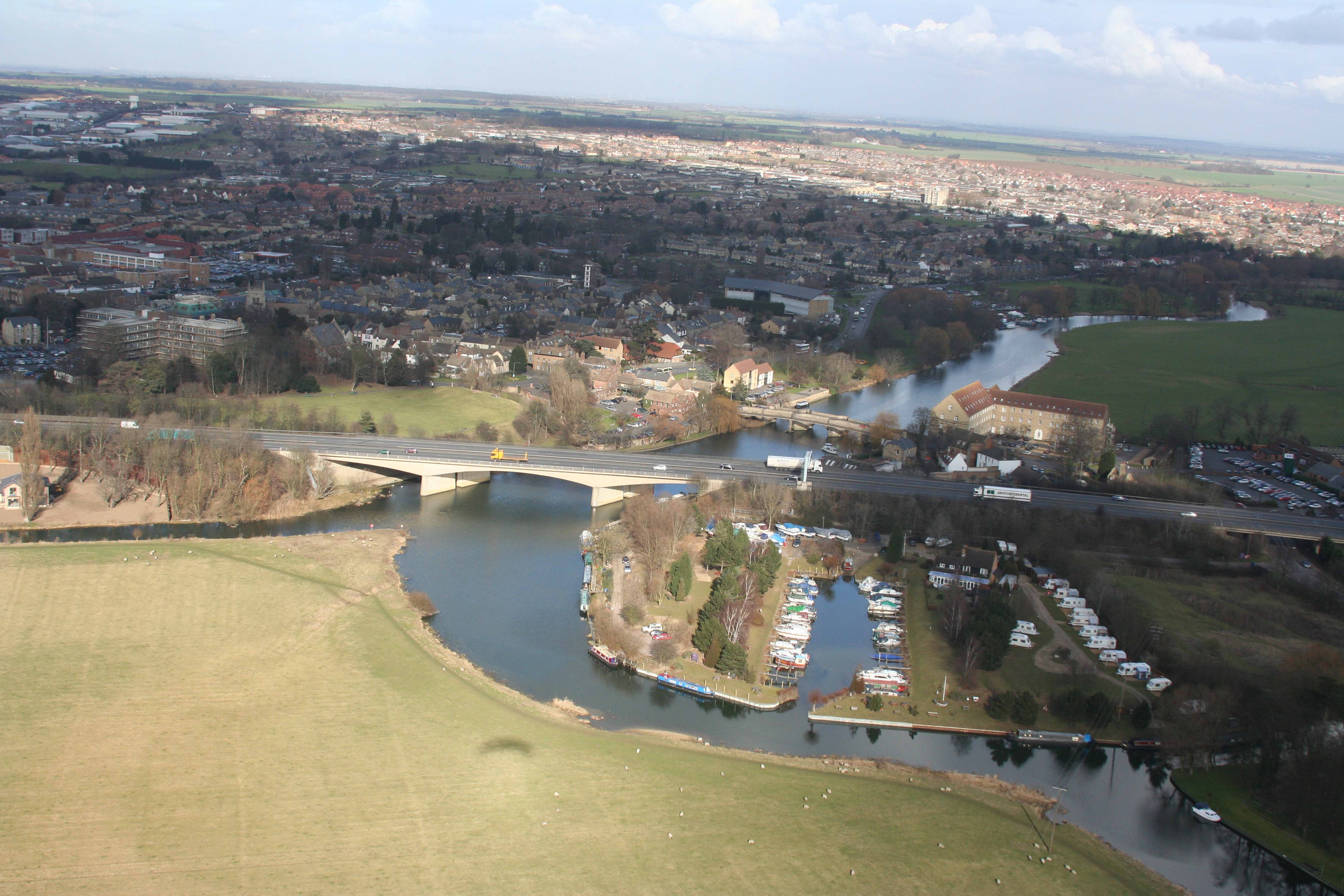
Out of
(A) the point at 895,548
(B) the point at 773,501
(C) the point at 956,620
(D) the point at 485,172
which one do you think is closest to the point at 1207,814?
(C) the point at 956,620

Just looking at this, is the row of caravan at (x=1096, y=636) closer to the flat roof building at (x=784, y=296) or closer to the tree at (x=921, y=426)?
the tree at (x=921, y=426)

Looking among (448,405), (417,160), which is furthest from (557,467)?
(417,160)

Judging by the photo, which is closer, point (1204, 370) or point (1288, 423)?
point (1288, 423)

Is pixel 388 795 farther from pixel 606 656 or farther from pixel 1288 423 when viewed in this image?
pixel 1288 423

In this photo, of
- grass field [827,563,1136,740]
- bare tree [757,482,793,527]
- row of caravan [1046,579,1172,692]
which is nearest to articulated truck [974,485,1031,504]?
row of caravan [1046,579,1172,692]

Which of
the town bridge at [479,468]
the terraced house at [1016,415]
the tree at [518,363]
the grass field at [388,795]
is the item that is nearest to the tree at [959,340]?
the terraced house at [1016,415]

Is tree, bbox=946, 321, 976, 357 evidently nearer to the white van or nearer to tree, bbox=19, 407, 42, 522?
the white van

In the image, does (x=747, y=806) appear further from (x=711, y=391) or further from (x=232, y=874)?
(x=711, y=391)
